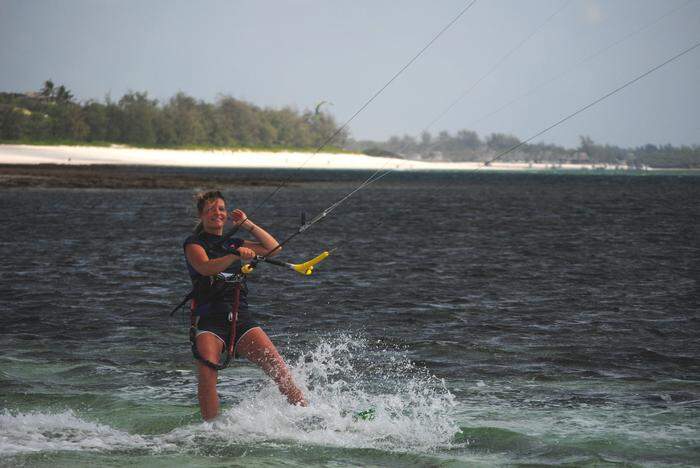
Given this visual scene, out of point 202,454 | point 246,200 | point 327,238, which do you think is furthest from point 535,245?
point 246,200

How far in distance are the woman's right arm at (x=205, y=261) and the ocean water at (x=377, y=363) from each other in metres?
1.58

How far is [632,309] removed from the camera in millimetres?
17344

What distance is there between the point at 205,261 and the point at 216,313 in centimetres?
53

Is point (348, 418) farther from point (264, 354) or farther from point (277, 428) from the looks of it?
point (264, 354)

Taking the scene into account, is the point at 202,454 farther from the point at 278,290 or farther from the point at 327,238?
the point at 327,238

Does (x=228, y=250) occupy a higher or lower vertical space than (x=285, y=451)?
higher

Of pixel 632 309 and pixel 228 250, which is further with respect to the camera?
pixel 632 309

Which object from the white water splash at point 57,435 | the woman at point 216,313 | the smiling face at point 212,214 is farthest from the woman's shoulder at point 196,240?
the white water splash at point 57,435

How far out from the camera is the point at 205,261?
26.3 ft

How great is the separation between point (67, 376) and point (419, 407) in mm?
4458

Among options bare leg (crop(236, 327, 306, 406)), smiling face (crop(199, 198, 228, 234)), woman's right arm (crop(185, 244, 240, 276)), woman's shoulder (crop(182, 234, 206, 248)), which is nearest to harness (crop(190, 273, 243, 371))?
bare leg (crop(236, 327, 306, 406))

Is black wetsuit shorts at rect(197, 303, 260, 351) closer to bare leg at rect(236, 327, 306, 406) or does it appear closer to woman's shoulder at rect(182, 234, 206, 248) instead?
bare leg at rect(236, 327, 306, 406)

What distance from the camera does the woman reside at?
8.13m

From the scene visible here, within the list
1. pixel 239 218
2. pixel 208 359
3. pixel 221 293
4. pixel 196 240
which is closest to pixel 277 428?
pixel 208 359
